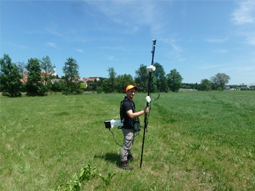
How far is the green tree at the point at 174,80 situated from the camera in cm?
11524

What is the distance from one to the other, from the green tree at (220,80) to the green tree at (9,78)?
167513 millimetres

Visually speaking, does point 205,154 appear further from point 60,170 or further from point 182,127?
point 60,170

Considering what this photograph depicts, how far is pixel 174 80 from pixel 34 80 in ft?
304

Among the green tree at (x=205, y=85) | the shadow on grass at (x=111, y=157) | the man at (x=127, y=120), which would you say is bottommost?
the shadow on grass at (x=111, y=157)

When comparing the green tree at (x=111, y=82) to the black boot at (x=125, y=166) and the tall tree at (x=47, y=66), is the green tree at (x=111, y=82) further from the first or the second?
the black boot at (x=125, y=166)

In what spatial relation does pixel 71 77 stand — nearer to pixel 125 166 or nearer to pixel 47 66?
pixel 47 66

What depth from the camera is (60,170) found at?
16.0 feet

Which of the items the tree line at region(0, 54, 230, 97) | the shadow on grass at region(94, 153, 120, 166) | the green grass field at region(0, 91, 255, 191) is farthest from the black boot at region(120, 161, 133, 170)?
the tree line at region(0, 54, 230, 97)

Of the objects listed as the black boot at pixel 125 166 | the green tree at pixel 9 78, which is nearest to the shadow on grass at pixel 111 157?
the black boot at pixel 125 166

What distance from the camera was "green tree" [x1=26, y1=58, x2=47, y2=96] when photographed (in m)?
55.5

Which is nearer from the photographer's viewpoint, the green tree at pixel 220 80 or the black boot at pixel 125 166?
the black boot at pixel 125 166

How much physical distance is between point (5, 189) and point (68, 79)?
72723 millimetres

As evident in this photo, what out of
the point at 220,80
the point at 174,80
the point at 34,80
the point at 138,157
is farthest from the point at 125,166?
the point at 220,80

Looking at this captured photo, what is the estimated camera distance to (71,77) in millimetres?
72062
